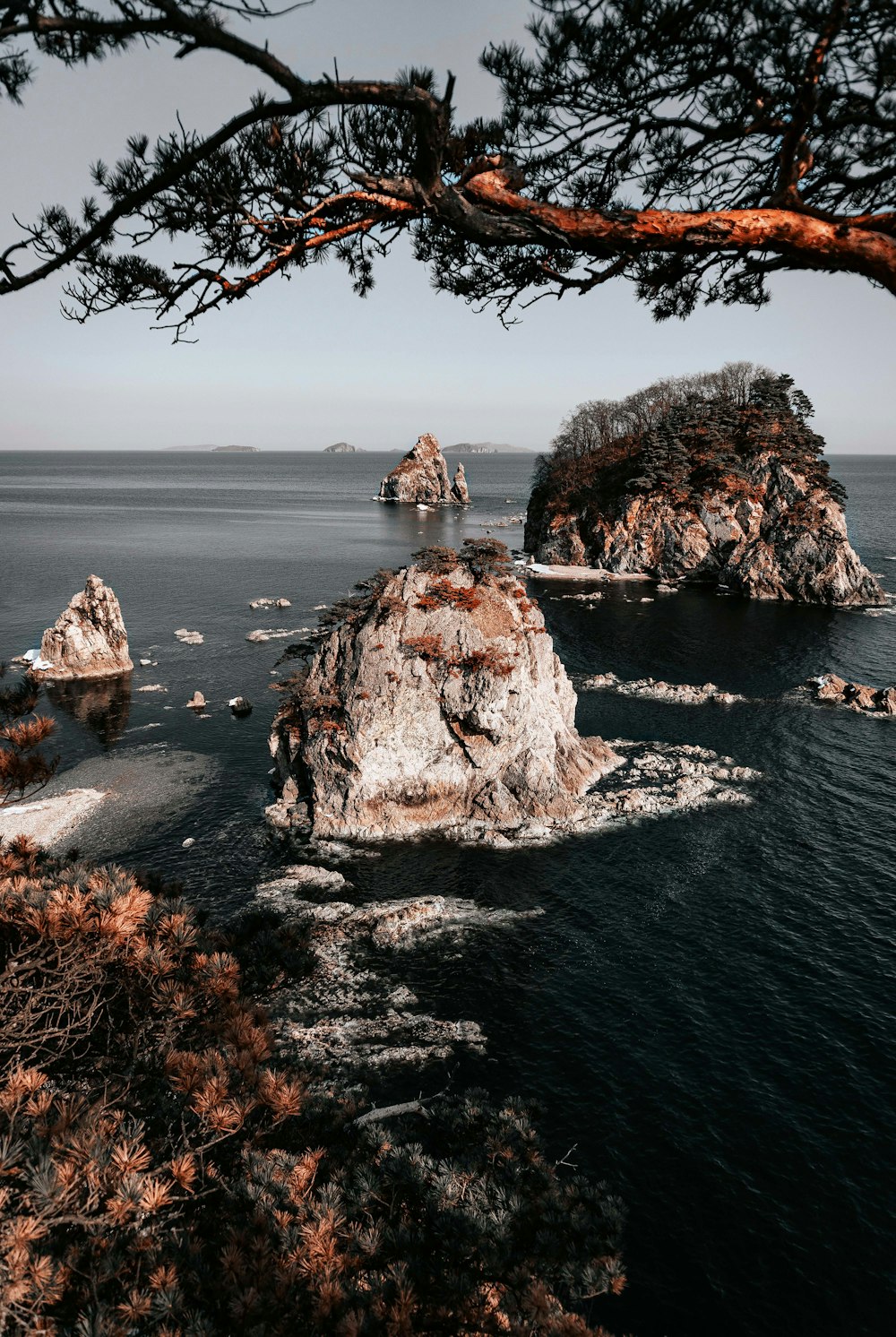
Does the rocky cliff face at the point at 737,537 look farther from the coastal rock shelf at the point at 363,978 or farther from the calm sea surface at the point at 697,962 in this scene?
the coastal rock shelf at the point at 363,978

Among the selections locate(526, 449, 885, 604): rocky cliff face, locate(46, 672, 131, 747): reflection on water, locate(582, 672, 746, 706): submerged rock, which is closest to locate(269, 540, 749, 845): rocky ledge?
locate(582, 672, 746, 706): submerged rock

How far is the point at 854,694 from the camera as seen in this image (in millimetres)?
54062

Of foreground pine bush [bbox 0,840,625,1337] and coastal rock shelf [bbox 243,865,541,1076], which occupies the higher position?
foreground pine bush [bbox 0,840,625,1337]

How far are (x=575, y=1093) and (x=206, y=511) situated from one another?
19180cm

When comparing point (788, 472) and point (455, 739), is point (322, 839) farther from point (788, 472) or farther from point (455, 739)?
point (788, 472)

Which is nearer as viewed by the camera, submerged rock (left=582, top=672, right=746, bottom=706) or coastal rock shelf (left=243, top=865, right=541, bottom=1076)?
coastal rock shelf (left=243, top=865, right=541, bottom=1076)

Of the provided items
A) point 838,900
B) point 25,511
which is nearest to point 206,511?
point 25,511

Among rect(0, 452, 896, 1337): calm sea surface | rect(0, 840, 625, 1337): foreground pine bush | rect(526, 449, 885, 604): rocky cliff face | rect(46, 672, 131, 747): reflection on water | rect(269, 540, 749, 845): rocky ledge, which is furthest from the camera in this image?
rect(526, 449, 885, 604): rocky cliff face

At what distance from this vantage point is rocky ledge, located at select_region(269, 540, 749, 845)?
38.4 metres

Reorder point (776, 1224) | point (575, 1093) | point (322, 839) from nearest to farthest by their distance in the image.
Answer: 1. point (776, 1224)
2. point (575, 1093)
3. point (322, 839)

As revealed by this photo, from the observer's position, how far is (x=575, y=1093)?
71.2 ft

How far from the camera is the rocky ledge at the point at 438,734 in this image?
38375 millimetres

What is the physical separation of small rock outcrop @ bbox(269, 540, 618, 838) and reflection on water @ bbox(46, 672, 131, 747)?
18408 mm

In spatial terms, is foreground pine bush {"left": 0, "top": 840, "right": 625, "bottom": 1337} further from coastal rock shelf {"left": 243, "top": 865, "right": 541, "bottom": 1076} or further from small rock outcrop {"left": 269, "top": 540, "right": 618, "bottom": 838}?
small rock outcrop {"left": 269, "top": 540, "right": 618, "bottom": 838}
